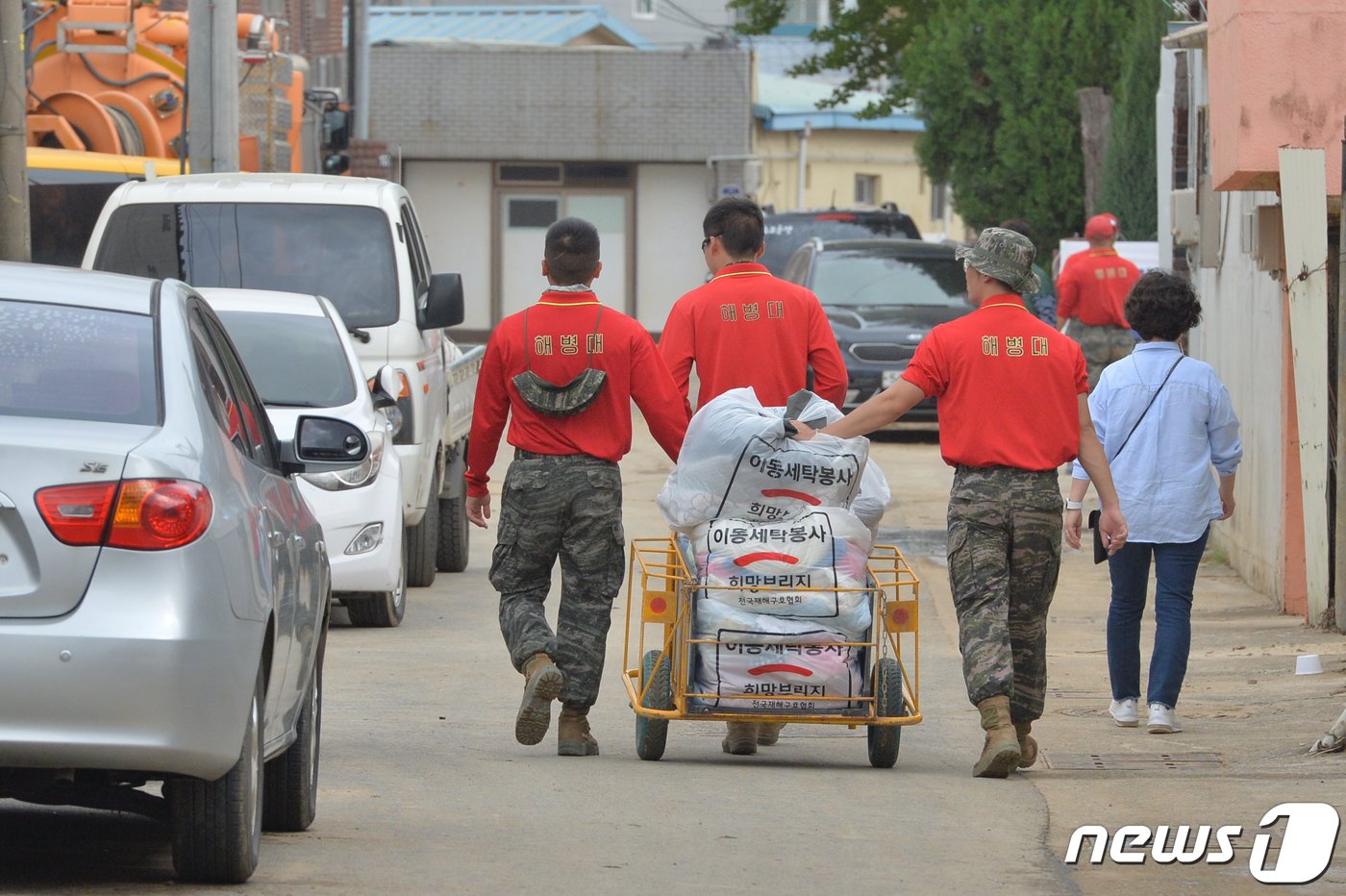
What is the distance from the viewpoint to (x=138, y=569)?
200 inches

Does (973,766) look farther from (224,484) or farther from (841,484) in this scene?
(224,484)

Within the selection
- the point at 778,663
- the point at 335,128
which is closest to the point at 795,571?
the point at 778,663

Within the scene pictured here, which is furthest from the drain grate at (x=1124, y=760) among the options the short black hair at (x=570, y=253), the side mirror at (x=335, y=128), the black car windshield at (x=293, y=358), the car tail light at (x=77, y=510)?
the side mirror at (x=335, y=128)

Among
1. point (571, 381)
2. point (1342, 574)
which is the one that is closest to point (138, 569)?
point (571, 381)

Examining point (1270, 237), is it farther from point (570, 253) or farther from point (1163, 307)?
point (570, 253)

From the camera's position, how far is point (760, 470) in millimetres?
7809

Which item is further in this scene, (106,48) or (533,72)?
(533,72)

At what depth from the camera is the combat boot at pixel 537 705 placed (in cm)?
778

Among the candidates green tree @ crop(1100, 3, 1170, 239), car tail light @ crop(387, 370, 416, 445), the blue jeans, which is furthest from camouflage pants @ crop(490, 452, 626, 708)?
green tree @ crop(1100, 3, 1170, 239)

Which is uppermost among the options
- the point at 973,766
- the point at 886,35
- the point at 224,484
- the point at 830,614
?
the point at 886,35

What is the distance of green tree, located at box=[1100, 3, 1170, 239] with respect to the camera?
920 inches

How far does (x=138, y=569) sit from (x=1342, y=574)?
24.2 feet

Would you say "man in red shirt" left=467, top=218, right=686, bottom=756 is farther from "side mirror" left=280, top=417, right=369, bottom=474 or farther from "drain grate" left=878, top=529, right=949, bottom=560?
"drain grate" left=878, top=529, right=949, bottom=560

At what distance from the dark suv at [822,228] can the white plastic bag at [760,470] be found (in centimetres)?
1845
